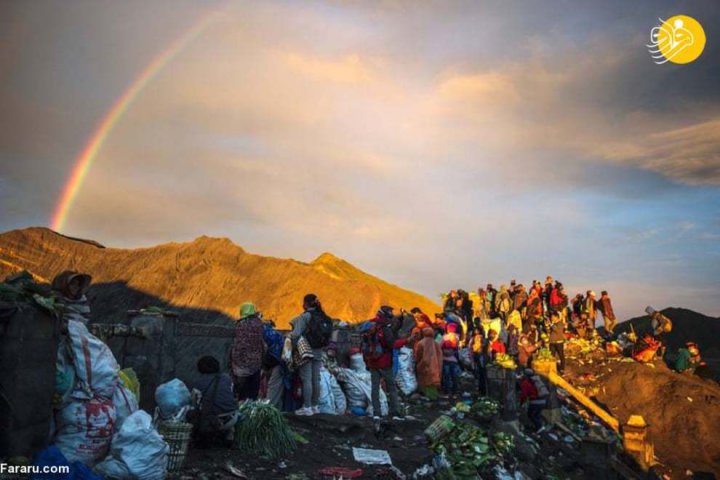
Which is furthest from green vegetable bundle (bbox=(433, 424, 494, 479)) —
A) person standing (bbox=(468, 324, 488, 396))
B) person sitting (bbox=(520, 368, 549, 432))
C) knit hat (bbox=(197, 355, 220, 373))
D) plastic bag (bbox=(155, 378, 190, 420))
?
person standing (bbox=(468, 324, 488, 396))

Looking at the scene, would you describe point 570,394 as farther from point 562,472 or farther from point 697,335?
point 697,335

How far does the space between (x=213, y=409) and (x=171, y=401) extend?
54 centimetres

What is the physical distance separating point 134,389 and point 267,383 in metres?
3.74

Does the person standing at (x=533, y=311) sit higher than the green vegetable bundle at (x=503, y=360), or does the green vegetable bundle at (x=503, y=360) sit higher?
the person standing at (x=533, y=311)

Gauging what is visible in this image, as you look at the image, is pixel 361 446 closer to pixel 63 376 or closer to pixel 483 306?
pixel 63 376

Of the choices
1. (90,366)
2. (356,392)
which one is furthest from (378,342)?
(90,366)

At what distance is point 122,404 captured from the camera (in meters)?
4.97

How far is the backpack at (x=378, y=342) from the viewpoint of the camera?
30.7 ft

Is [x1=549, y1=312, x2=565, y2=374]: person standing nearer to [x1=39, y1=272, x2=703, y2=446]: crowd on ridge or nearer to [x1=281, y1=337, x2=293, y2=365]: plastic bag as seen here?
[x1=39, y1=272, x2=703, y2=446]: crowd on ridge

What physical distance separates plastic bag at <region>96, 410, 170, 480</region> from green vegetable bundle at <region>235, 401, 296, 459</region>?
1970 millimetres

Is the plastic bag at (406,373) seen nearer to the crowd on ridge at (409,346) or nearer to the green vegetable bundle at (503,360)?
the crowd on ridge at (409,346)

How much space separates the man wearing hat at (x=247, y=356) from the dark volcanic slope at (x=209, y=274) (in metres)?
28.4

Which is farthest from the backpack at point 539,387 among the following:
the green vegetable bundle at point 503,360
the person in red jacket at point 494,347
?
the person in red jacket at point 494,347

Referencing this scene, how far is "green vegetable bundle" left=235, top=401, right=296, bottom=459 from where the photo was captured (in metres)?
6.75
